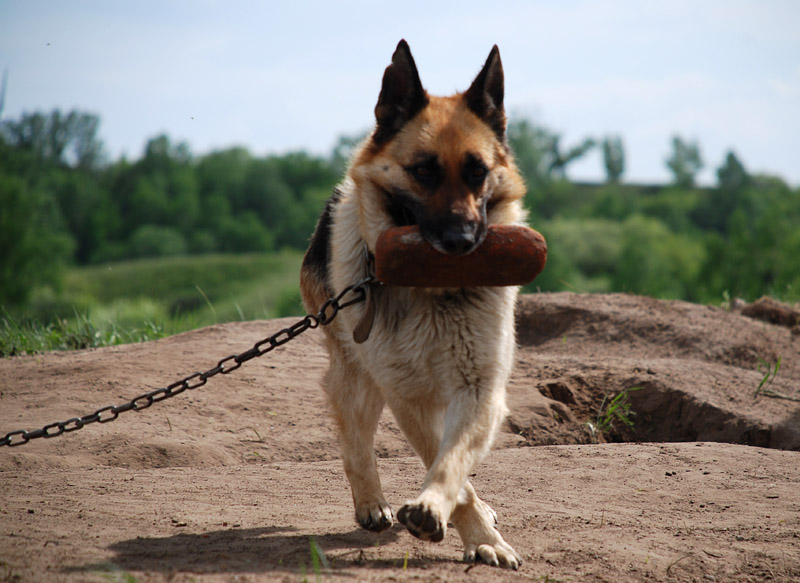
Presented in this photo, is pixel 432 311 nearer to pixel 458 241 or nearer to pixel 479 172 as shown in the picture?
pixel 458 241

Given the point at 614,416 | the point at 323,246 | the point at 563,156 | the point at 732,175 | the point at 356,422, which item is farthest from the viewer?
the point at 563,156

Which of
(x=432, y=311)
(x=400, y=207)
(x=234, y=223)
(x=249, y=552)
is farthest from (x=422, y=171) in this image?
(x=234, y=223)

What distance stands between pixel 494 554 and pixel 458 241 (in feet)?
4.68

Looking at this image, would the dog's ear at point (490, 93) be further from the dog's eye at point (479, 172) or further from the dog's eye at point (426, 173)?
the dog's eye at point (426, 173)

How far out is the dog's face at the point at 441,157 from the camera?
3.33 meters

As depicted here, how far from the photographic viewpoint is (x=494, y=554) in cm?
319

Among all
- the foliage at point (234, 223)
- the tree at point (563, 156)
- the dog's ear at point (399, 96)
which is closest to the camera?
the dog's ear at point (399, 96)

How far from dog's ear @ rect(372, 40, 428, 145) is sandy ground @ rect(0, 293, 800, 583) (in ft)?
7.14

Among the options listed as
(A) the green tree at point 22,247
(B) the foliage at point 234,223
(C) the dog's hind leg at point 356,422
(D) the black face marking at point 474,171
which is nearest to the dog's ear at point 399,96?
(D) the black face marking at point 474,171

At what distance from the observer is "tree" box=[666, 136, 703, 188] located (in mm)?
106688

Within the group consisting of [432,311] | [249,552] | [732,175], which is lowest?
[249,552]

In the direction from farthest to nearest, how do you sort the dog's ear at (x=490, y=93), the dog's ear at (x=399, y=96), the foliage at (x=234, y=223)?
1. the foliage at (x=234, y=223)
2. the dog's ear at (x=490, y=93)
3. the dog's ear at (x=399, y=96)

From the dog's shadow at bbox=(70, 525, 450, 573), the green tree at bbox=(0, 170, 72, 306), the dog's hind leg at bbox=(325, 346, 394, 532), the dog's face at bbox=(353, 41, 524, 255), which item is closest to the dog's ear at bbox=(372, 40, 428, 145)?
the dog's face at bbox=(353, 41, 524, 255)

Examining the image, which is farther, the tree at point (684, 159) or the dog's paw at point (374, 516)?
the tree at point (684, 159)
